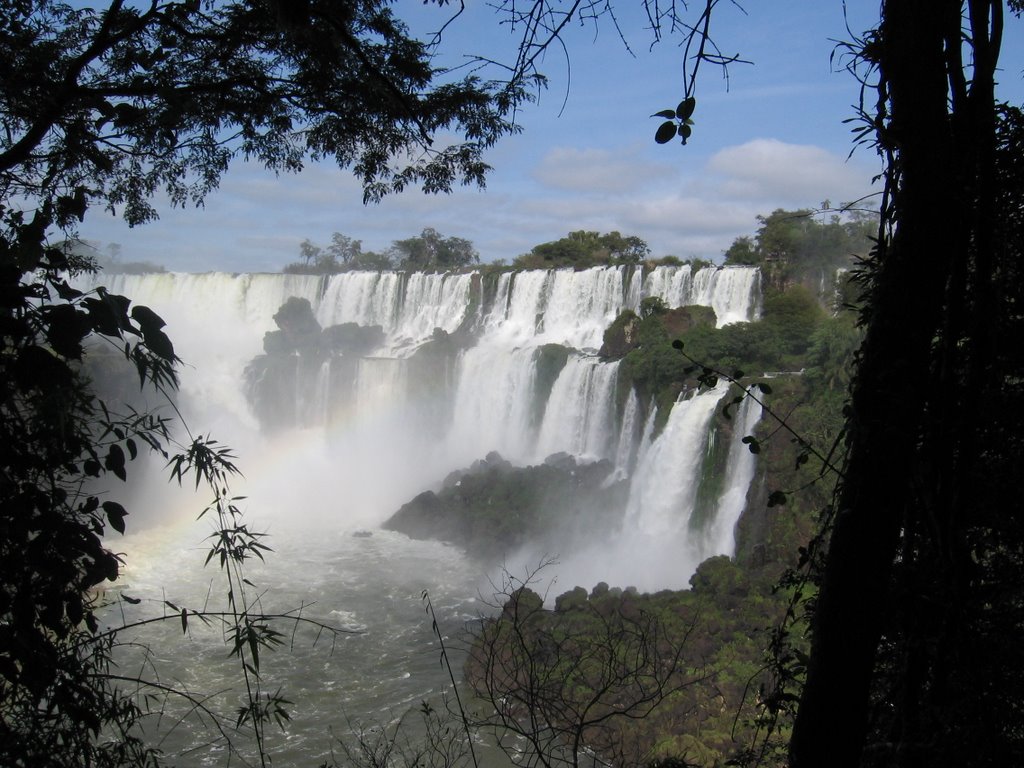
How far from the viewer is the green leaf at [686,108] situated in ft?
4.72

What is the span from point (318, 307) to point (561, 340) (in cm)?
1030

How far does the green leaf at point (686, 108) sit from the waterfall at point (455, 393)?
1132 cm

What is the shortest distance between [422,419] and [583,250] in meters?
8.98

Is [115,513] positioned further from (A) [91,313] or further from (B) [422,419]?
(B) [422,419]

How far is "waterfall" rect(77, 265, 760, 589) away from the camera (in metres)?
14.0

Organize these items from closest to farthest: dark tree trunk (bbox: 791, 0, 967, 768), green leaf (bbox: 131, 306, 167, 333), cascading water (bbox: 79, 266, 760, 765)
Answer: dark tree trunk (bbox: 791, 0, 967, 768) → green leaf (bbox: 131, 306, 167, 333) → cascading water (bbox: 79, 266, 760, 765)

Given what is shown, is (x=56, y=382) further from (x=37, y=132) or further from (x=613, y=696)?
(x=613, y=696)

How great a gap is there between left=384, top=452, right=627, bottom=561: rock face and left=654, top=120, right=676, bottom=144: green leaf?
13.8 m

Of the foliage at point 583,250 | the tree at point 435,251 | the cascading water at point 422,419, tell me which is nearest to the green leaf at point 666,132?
the cascading water at point 422,419

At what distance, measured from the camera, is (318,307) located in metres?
27.0

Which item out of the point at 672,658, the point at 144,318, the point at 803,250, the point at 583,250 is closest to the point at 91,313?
the point at 144,318

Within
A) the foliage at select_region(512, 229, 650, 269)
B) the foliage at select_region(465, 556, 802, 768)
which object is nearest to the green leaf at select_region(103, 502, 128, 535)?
the foliage at select_region(465, 556, 802, 768)

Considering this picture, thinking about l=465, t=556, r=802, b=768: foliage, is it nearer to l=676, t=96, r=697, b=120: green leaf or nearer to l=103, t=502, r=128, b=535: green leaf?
l=103, t=502, r=128, b=535: green leaf

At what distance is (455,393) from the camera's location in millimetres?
21516
